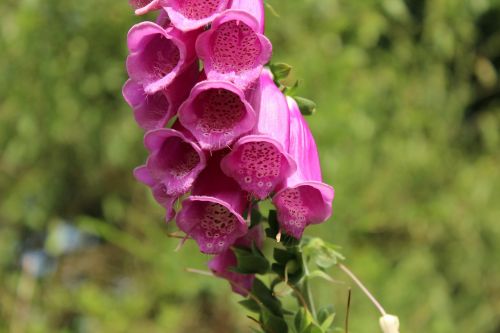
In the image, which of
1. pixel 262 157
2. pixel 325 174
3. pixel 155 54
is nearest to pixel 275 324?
pixel 262 157

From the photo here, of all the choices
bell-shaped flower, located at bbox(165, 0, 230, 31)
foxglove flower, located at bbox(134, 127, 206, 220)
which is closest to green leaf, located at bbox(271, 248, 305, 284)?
foxglove flower, located at bbox(134, 127, 206, 220)

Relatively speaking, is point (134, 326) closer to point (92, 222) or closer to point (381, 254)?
point (92, 222)

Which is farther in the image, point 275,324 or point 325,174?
point 325,174

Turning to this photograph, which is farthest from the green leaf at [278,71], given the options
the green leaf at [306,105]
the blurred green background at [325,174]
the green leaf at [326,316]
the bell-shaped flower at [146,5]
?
the blurred green background at [325,174]

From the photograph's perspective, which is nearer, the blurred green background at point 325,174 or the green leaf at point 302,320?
the green leaf at point 302,320

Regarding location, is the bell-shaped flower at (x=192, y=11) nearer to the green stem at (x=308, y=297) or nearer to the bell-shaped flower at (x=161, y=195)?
the bell-shaped flower at (x=161, y=195)

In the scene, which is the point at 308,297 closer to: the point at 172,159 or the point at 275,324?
the point at 275,324

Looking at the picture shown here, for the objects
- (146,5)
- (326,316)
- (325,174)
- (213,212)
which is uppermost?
(146,5)
